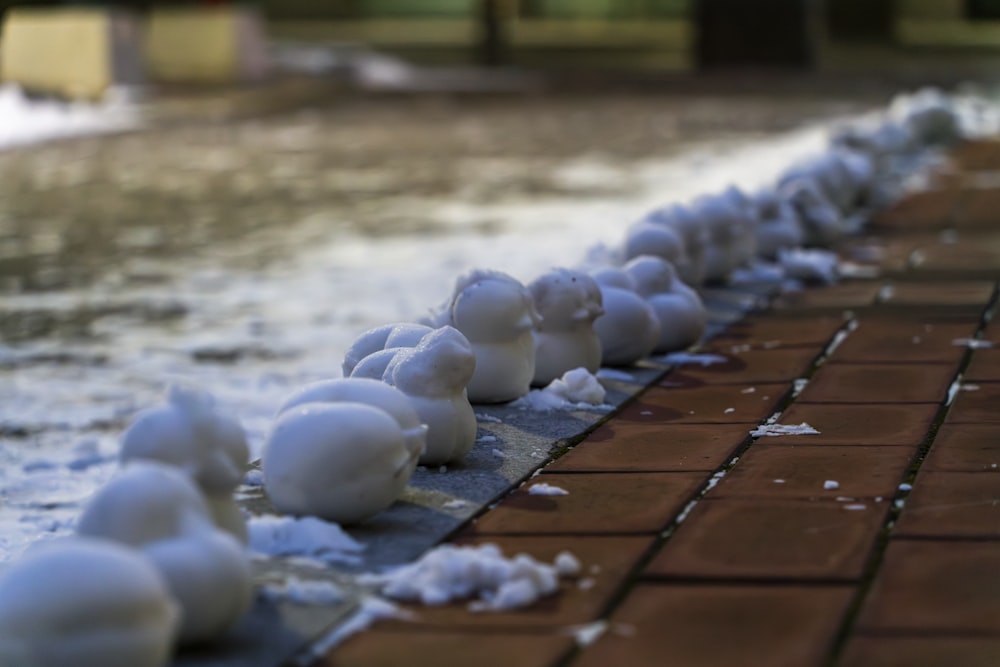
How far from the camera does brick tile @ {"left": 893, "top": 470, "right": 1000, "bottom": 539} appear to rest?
2.46 meters

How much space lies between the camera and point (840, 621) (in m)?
2.10

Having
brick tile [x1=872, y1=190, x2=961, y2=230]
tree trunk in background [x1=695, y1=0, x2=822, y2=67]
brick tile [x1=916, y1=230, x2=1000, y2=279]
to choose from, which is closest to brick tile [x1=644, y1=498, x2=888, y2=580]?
brick tile [x1=916, y1=230, x2=1000, y2=279]

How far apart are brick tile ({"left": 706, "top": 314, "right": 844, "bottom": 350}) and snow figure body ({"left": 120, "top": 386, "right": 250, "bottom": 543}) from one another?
2050 millimetres

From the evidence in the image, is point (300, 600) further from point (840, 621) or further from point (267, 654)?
point (840, 621)

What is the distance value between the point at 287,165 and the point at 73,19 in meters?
7.10

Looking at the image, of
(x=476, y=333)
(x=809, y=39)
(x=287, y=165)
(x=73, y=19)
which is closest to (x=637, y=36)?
(x=809, y=39)

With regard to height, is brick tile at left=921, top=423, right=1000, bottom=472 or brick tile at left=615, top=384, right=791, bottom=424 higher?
brick tile at left=921, top=423, right=1000, bottom=472

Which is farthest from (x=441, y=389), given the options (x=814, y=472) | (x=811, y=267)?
(x=811, y=267)

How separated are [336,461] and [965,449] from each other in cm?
121

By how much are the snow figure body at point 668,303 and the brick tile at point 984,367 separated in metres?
0.67

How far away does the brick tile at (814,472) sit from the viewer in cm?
271

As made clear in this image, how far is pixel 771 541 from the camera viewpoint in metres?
2.45

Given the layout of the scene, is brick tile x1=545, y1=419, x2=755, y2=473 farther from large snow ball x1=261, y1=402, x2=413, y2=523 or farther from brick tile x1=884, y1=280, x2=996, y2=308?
brick tile x1=884, y1=280, x2=996, y2=308

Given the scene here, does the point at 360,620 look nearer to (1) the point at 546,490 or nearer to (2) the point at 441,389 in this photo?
(1) the point at 546,490
